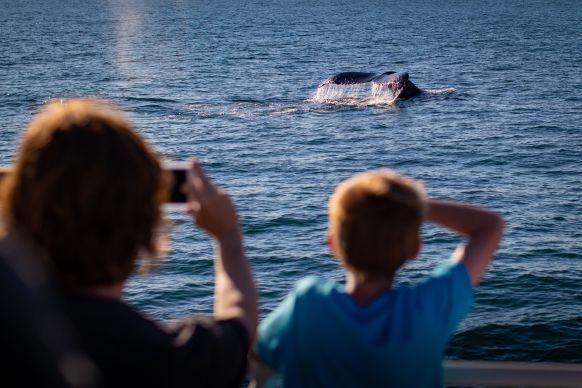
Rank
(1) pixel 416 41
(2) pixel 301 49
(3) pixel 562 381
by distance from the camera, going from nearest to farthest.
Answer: (3) pixel 562 381
(2) pixel 301 49
(1) pixel 416 41

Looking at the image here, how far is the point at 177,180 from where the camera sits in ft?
7.63

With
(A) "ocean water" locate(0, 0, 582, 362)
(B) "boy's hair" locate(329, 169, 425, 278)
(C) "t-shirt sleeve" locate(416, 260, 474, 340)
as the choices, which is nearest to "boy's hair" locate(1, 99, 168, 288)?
(B) "boy's hair" locate(329, 169, 425, 278)

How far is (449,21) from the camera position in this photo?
11806cm

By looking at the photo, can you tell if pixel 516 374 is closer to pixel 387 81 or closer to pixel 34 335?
pixel 34 335

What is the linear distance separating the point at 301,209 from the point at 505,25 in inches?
3304

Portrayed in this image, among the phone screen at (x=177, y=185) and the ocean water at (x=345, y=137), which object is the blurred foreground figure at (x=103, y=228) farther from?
the ocean water at (x=345, y=137)

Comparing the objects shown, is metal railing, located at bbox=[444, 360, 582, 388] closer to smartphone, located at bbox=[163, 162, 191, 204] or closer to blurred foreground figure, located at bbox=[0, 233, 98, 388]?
smartphone, located at bbox=[163, 162, 191, 204]

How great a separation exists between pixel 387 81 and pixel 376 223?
1633 inches

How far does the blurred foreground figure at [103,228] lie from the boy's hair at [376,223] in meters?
0.72

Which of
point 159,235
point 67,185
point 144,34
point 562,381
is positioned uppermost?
point 67,185

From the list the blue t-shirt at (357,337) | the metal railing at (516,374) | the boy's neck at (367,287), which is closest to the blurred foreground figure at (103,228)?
the blue t-shirt at (357,337)

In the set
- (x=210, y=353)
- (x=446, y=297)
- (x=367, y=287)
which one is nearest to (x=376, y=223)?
(x=367, y=287)

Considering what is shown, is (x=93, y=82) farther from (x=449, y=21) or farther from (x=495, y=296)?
(x=449, y=21)

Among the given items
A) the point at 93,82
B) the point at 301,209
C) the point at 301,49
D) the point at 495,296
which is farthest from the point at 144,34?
the point at 495,296
